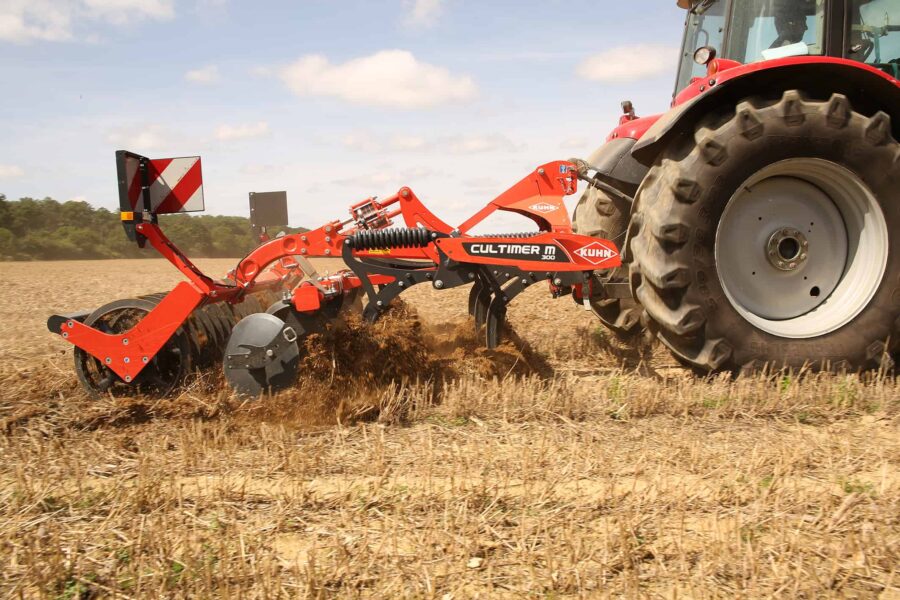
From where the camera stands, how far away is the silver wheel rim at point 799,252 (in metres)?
3.90

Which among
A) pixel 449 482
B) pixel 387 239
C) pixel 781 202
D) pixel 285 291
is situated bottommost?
pixel 449 482

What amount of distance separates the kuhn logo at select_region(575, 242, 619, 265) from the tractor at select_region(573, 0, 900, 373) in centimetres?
14

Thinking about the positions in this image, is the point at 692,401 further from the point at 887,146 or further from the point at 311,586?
the point at 311,586

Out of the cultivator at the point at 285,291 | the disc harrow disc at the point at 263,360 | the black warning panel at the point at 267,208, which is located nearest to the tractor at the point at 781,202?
the cultivator at the point at 285,291

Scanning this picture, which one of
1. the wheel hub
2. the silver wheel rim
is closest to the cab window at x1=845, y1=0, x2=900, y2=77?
the silver wheel rim

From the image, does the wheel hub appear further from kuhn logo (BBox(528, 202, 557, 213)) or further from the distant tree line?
the distant tree line

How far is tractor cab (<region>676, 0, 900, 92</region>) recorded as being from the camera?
13.1ft

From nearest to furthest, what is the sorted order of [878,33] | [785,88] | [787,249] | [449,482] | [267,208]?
1. [449,482]
2. [785,88]
3. [787,249]
4. [878,33]
5. [267,208]

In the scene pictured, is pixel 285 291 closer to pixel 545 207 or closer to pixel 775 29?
pixel 545 207

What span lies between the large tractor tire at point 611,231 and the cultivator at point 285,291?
729 mm

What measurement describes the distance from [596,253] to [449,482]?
1.85 metres

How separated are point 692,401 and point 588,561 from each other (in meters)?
1.75

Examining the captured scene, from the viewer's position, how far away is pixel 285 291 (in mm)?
4094

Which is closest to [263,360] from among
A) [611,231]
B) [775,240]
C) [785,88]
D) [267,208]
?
[611,231]
